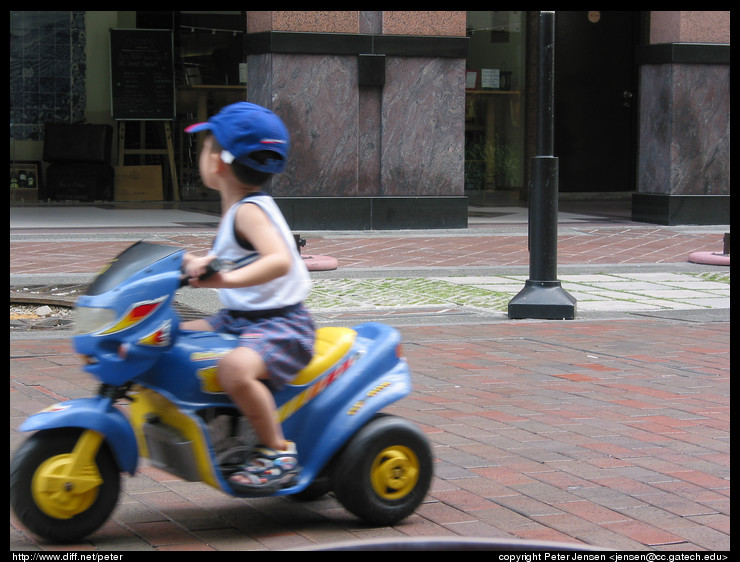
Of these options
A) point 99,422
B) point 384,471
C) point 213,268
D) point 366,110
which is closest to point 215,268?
point 213,268

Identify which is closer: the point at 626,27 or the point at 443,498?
the point at 443,498

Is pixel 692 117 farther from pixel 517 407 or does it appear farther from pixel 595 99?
pixel 517 407

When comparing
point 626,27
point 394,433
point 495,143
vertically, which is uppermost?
point 626,27

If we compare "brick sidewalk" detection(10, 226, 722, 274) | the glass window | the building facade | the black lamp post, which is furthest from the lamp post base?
the glass window

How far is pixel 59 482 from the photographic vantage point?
3.27 meters

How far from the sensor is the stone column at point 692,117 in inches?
600

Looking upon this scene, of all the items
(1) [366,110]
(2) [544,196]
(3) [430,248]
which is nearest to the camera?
(2) [544,196]

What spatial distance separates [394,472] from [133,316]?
97 centimetres

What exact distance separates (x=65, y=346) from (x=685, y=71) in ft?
35.9

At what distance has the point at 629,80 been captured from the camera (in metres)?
20.6

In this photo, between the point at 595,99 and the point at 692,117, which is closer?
the point at 692,117

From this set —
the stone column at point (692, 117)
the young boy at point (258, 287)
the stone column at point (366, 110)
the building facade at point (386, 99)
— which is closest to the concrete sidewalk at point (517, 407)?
the young boy at point (258, 287)
